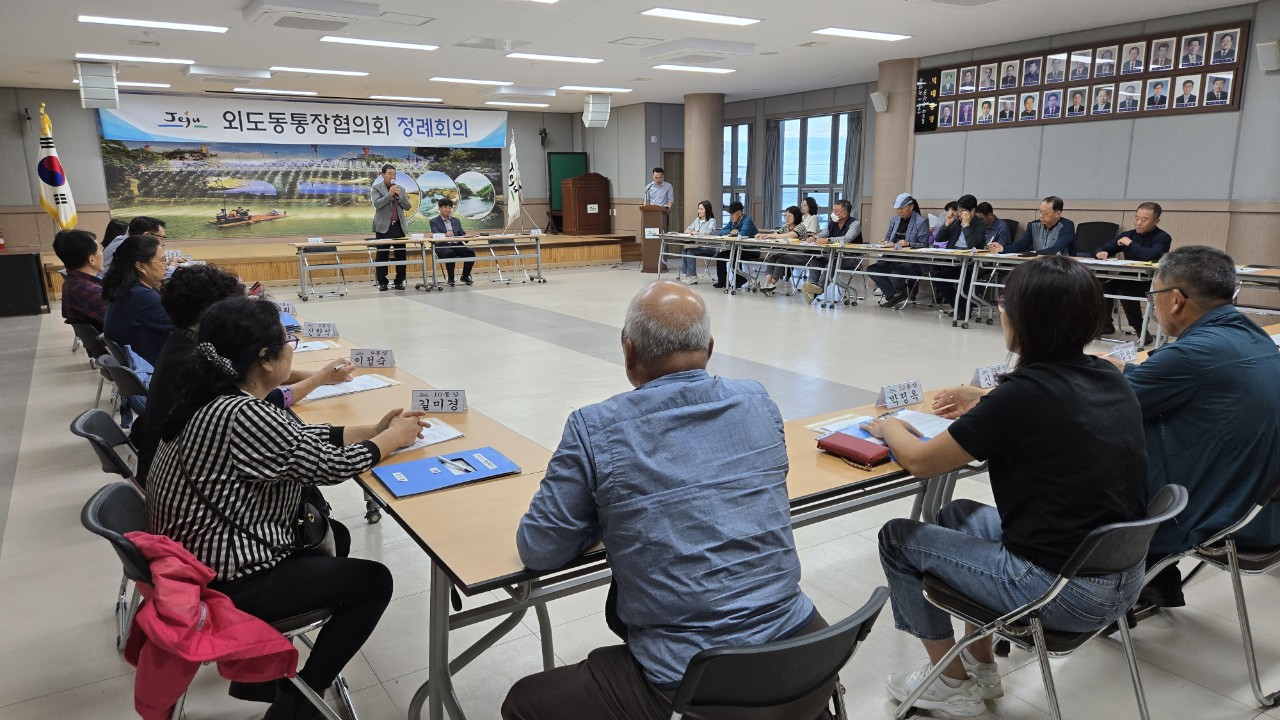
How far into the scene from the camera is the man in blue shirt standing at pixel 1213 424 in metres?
1.92

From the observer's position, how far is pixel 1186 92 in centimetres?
746

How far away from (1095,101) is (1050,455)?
316 inches

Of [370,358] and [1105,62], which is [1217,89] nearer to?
[1105,62]

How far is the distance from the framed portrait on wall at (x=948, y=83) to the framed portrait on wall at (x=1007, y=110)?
662 millimetres

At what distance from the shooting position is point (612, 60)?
31.8 feet

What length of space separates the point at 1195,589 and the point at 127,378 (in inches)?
153

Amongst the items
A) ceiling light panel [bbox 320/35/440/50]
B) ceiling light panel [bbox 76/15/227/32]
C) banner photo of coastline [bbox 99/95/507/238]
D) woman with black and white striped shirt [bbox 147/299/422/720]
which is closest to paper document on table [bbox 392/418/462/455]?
woman with black and white striped shirt [bbox 147/299/422/720]

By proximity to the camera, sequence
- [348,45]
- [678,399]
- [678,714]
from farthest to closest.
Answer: [348,45] → [678,399] → [678,714]

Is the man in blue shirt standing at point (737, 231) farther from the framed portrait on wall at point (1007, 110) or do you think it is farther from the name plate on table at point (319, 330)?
the name plate on table at point (319, 330)

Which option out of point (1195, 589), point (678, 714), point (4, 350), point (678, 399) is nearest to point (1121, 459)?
point (678, 399)

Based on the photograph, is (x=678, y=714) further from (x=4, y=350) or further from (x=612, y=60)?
(x=612, y=60)

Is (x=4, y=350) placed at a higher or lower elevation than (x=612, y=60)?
lower

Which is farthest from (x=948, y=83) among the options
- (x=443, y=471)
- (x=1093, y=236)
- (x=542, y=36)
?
(x=443, y=471)

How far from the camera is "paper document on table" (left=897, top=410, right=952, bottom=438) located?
2.17 m
